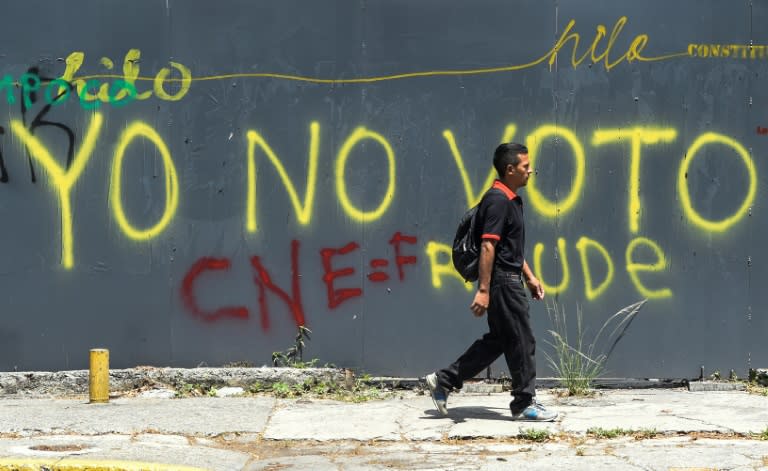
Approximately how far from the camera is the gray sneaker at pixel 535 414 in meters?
7.04

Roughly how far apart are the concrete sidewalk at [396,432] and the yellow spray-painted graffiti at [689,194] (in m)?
1.26

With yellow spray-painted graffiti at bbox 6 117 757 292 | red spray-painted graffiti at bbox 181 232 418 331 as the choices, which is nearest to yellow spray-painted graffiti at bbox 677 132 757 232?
yellow spray-painted graffiti at bbox 6 117 757 292

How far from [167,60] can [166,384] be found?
2430 millimetres

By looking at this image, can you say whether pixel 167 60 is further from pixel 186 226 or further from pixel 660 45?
pixel 660 45

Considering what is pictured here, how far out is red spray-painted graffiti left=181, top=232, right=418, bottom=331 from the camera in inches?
327

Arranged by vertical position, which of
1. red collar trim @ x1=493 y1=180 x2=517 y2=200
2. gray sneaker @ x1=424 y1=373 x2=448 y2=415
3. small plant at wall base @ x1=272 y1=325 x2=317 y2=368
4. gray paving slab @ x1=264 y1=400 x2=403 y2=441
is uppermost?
red collar trim @ x1=493 y1=180 x2=517 y2=200

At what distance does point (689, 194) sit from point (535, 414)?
2342 millimetres

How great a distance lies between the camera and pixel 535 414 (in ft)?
23.1

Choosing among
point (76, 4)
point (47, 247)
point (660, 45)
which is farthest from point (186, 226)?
point (660, 45)

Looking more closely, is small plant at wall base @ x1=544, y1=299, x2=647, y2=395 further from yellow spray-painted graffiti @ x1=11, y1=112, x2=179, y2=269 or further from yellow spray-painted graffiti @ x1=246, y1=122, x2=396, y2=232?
yellow spray-painted graffiti @ x1=11, y1=112, x2=179, y2=269

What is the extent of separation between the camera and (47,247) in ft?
27.3

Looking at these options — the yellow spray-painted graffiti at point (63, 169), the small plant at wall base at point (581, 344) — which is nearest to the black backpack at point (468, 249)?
the small plant at wall base at point (581, 344)

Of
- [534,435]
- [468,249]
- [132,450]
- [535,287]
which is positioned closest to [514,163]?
[468,249]

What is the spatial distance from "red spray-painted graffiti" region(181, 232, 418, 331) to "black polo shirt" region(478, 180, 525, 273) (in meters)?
1.35
